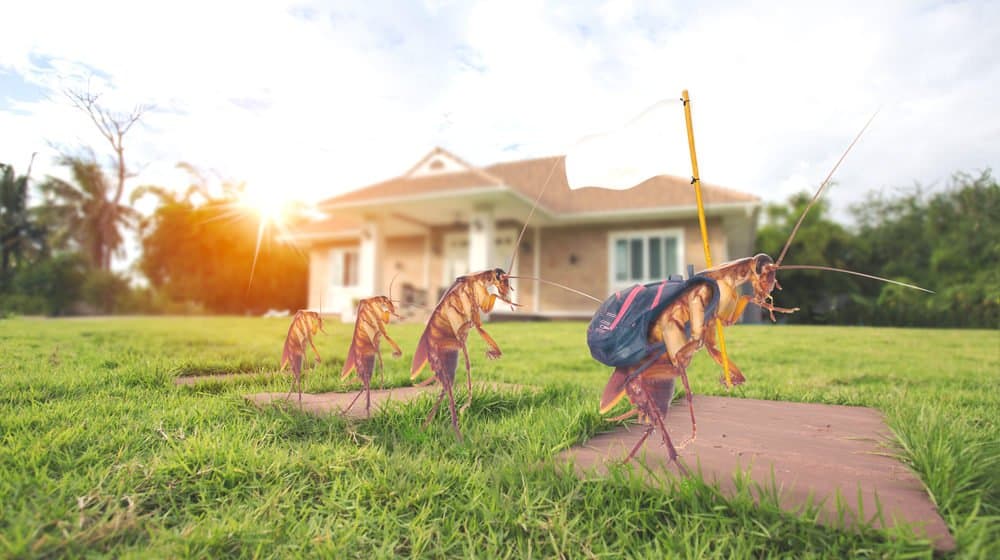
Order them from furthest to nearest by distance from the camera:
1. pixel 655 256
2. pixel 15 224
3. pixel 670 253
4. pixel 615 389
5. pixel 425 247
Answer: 1. pixel 425 247
2. pixel 655 256
3. pixel 670 253
4. pixel 15 224
5. pixel 615 389

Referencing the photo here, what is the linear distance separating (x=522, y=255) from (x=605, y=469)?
13.1 m

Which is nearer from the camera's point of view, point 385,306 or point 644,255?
point 385,306

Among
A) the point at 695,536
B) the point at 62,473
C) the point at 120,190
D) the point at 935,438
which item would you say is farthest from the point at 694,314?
the point at 120,190

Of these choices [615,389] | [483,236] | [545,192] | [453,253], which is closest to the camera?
[615,389]

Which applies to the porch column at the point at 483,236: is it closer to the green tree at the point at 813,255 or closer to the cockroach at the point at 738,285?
the green tree at the point at 813,255

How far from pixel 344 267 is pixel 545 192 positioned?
8229 millimetres

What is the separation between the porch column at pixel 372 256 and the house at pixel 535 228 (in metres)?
0.03

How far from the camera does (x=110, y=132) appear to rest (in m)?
2.29

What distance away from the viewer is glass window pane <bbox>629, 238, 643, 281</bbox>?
13977 mm

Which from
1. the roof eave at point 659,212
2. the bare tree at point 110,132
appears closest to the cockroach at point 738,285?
the bare tree at point 110,132

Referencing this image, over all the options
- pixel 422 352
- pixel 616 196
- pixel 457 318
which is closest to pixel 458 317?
pixel 457 318

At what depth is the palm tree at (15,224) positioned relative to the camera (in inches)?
81.9

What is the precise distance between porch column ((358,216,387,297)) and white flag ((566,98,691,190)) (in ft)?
39.0

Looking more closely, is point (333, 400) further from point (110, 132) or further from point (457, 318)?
point (110, 132)
